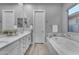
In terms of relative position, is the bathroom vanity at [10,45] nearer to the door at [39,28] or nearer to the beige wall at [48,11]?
the beige wall at [48,11]

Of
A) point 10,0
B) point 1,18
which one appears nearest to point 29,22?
point 1,18

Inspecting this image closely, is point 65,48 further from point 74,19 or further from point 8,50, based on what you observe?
point 74,19

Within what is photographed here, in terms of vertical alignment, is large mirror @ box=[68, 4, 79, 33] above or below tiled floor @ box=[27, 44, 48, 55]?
above

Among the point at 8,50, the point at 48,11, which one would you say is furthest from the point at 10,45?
the point at 48,11

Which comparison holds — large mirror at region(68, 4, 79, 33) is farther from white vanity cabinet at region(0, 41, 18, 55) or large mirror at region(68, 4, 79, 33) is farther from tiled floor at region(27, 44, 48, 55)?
white vanity cabinet at region(0, 41, 18, 55)

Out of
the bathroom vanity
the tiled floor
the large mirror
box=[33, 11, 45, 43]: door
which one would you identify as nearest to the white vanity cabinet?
the bathroom vanity

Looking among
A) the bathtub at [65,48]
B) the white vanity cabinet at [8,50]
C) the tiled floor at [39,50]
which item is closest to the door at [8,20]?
the tiled floor at [39,50]

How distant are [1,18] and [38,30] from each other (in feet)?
6.94

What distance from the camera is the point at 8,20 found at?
100 inches

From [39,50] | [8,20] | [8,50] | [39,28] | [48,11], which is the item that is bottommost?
[39,50]

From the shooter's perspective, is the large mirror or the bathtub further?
the large mirror

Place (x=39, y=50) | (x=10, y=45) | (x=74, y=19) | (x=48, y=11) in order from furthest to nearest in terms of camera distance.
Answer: (x=39, y=50) < (x=48, y=11) < (x=74, y=19) < (x=10, y=45)

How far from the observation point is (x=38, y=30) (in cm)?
437

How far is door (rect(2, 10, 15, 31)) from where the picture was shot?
243 cm
